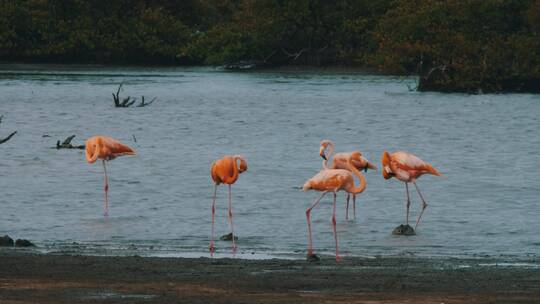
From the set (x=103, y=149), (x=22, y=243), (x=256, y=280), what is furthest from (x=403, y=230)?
(x=103, y=149)

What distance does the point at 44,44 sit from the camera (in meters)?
79.8

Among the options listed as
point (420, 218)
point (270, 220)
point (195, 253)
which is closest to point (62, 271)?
point (195, 253)

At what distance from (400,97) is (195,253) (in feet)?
131

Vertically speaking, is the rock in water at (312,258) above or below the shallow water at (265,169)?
above

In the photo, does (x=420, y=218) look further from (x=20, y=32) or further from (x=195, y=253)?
(x=20, y=32)

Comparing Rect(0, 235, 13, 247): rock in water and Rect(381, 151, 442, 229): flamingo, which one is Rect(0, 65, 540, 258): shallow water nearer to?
Rect(0, 235, 13, 247): rock in water

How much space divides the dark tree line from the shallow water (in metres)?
1.41

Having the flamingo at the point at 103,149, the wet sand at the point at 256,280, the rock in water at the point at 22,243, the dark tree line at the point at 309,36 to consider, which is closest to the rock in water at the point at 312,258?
the wet sand at the point at 256,280

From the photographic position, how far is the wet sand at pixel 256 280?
9227mm

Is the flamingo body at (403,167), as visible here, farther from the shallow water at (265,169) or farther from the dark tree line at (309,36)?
the dark tree line at (309,36)

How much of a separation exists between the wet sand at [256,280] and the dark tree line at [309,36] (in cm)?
4112

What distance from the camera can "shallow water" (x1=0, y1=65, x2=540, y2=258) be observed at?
50.4 ft

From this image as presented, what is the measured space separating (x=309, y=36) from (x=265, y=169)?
5008 cm

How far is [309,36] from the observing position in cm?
7500
